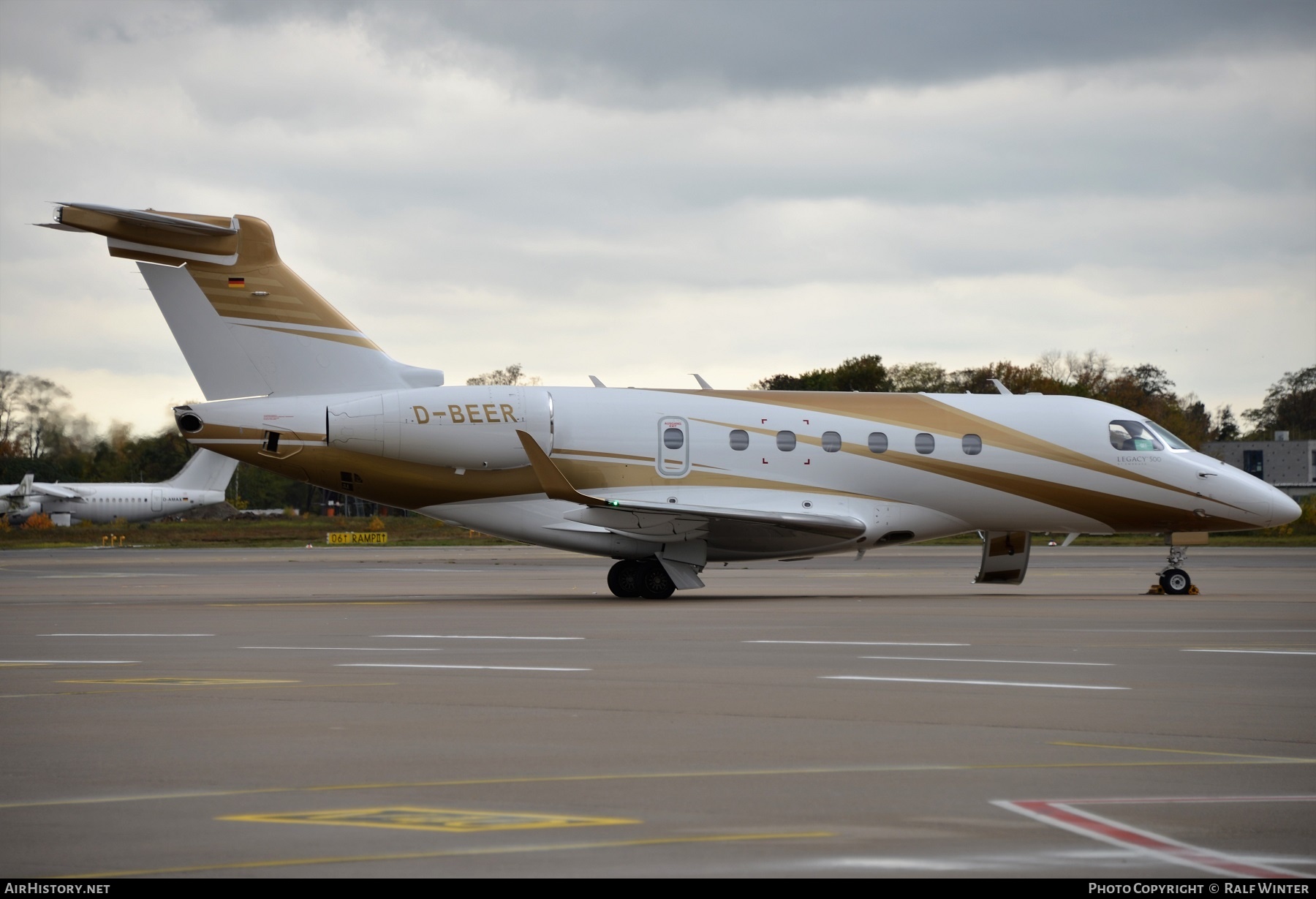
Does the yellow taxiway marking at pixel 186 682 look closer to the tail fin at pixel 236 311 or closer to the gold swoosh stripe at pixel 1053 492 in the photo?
the tail fin at pixel 236 311

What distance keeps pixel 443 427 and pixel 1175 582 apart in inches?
521

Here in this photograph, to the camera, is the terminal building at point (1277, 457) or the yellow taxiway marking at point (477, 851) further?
the terminal building at point (1277, 457)

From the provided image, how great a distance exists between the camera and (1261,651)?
12938mm

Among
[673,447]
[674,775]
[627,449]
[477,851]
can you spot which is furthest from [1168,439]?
[477,851]

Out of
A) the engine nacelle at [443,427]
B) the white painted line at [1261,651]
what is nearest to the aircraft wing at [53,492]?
the engine nacelle at [443,427]

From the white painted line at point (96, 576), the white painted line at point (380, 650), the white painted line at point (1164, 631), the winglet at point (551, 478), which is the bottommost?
the white painted line at point (96, 576)

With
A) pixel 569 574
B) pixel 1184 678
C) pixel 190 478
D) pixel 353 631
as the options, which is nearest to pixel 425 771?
pixel 1184 678

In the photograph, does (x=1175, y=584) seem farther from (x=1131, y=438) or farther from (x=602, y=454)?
(x=602, y=454)

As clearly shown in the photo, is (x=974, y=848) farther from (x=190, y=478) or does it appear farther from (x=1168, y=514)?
(x=190, y=478)

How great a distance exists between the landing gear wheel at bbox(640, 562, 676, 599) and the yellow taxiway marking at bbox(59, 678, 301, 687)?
11.8 meters

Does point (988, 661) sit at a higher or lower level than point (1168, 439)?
lower

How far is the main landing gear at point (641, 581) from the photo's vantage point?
22234 millimetres

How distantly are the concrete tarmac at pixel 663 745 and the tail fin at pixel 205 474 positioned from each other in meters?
64.2

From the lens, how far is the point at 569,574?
102 feet
